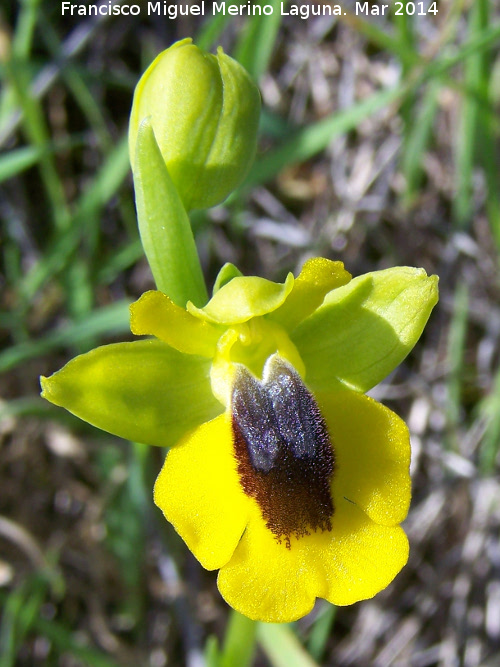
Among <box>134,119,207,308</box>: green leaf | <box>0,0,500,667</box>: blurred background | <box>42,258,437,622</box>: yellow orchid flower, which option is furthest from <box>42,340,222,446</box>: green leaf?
<box>0,0,500,667</box>: blurred background

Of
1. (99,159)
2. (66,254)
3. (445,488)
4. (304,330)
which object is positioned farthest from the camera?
(99,159)

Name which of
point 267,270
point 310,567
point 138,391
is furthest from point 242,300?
point 267,270

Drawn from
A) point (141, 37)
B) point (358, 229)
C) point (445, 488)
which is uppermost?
point (141, 37)

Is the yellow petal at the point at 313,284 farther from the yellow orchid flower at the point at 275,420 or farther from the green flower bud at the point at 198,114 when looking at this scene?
the green flower bud at the point at 198,114

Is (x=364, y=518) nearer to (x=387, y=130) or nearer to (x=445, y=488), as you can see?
(x=445, y=488)

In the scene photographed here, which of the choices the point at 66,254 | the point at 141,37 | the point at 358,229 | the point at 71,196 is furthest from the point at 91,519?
the point at 141,37

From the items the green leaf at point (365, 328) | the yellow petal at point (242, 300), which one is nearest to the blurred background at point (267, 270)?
the green leaf at point (365, 328)
